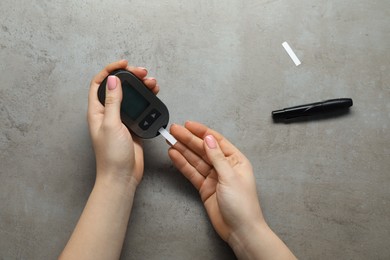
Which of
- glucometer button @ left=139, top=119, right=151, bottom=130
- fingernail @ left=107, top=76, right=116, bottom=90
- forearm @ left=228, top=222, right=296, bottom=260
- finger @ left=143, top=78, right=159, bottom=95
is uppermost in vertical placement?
fingernail @ left=107, top=76, right=116, bottom=90

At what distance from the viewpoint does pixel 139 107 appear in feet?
2.72

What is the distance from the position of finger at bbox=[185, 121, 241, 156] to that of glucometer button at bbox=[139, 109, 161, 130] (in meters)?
0.08

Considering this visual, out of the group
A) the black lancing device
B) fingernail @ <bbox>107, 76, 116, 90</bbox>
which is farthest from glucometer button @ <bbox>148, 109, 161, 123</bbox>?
fingernail @ <bbox>107, 76, 116, 90</bbox>

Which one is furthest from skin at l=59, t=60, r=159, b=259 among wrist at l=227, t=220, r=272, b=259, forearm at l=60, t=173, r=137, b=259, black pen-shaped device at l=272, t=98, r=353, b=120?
black pen-shaped device at l=272, t=98, r=353, b=120

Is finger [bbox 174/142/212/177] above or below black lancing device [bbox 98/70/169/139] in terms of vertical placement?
below

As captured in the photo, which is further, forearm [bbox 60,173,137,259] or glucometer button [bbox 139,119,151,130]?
glucometer button [bbox 139,119,151,130]

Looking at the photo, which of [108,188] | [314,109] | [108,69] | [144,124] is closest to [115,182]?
[108,188]

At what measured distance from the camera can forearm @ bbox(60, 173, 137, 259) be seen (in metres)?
0.73

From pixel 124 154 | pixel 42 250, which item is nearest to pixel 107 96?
pixel 124 154

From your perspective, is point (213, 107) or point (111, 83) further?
Result: point (213, 107)

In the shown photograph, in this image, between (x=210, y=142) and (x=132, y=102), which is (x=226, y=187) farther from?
(x=132, y=102)

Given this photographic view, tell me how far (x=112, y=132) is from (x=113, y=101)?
0.22 ft

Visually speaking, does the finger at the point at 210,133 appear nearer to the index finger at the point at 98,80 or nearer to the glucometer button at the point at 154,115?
the glucometer button at the point at 154,115

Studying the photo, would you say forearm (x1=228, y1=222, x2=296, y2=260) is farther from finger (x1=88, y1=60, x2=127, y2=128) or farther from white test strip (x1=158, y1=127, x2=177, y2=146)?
finger (x1=88, y1=60, x2=127, y2=128)
